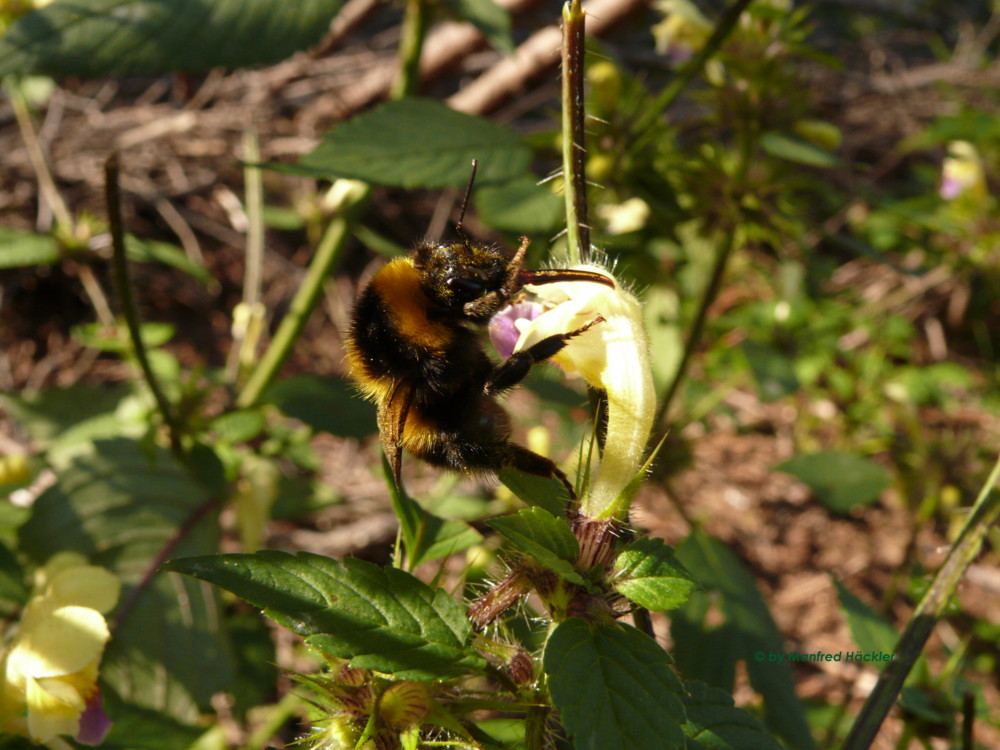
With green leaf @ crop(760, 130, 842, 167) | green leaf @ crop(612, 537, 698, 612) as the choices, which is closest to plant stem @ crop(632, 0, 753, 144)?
green leaf @ crop(760, 130, 842, 167)

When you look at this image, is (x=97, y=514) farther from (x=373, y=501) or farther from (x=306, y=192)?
(x=306, y=192)

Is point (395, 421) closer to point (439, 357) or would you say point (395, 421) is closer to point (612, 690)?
point (439, 357)

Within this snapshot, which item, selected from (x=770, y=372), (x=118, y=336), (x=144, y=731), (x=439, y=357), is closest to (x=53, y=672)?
(x=144, y=731)

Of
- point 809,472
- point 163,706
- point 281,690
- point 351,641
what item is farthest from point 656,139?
point 281,690

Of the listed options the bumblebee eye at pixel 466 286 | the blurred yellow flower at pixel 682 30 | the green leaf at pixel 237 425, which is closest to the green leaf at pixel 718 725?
the bumblebee eye at pixel 466 286

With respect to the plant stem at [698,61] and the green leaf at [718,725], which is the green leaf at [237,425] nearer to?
the plant stem at [698,61]

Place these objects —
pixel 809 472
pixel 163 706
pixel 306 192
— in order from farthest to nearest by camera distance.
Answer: pixel 306 192 < pixel 809 472 < pixel 163 706
